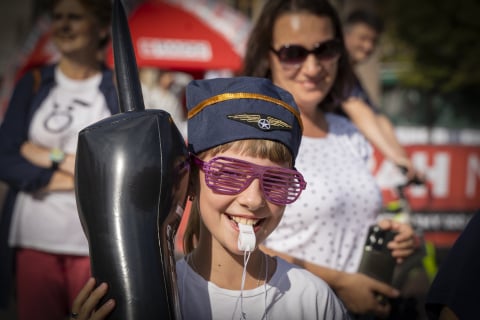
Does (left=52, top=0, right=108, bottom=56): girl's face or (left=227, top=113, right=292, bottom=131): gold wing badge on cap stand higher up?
(left=52, top=0, right=108, bottom=56): girl's face

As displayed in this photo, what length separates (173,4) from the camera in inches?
408

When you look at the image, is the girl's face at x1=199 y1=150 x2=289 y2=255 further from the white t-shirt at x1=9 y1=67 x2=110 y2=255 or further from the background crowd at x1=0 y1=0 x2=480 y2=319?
the white t-shirt at x1=9 y1=67 x2=110 y2=255

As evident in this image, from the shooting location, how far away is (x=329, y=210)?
2.30 metres

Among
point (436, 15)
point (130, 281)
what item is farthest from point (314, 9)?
point (436, 15)

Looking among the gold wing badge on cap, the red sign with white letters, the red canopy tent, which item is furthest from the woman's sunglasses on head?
the red canopy tent

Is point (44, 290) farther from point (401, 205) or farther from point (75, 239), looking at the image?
point (401, 205)

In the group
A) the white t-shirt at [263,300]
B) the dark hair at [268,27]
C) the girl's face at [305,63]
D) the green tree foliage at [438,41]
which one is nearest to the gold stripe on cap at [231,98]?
the white t-shirt at [263,300]

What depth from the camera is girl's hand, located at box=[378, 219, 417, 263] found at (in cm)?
234

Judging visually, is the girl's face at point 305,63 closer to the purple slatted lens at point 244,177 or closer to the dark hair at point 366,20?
the purple slatted lens at point 244,177

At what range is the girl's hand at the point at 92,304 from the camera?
1.44m

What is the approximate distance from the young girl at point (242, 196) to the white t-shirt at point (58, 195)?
1202 mm

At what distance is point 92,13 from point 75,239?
1.11 m

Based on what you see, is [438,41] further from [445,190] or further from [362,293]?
[362,293]

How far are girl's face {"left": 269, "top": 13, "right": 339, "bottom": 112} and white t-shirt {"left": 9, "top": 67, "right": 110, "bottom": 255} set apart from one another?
97 centimetres
